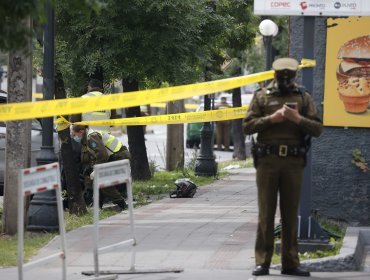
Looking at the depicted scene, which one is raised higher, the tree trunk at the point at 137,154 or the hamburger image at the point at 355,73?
the hamburger image at the point at 355,73

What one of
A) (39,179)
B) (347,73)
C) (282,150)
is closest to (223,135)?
(347,73)

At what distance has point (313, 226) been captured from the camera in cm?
944

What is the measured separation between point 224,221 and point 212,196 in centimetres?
374

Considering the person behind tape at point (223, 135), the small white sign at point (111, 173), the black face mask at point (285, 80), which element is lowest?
the person behind tape at point (223, 135)

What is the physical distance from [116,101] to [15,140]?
2082 mm

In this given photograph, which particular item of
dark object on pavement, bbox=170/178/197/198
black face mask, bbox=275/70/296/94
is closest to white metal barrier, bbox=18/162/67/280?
black face mask, bbox=275/70/296/94

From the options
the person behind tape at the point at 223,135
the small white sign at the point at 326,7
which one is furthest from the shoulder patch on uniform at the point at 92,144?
the person behind tape at the point at 223,135

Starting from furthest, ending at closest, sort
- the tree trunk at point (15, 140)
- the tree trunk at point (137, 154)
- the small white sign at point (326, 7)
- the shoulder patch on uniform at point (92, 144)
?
the tree trunk at point (137, 154) → the shoulder patch on uniform at point (92, 144) → the tree trunk at point (15, 140) → the small white sign at point (326, 7)

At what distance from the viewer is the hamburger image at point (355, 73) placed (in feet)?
36.1

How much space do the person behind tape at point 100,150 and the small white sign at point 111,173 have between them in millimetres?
4690

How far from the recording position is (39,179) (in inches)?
311

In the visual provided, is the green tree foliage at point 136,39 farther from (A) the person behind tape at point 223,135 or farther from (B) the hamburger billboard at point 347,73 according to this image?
(A) the person behind tape at point 223,135

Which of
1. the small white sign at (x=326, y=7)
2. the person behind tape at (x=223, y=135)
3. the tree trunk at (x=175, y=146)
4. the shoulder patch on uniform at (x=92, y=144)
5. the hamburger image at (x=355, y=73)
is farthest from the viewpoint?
the person behind tape at (x=223, y=135)

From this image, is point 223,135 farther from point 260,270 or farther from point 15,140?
point 260,270
